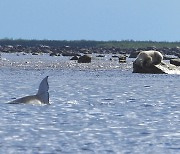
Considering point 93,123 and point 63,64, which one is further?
point 63,64

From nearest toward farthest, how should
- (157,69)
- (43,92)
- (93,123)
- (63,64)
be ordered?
(93,123)
(43,92)
(157,69)
(63,64)

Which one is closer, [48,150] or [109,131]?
[48,150]

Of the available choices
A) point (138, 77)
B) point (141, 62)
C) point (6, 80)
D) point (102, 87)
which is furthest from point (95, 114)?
point (141, 62)

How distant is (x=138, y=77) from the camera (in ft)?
189

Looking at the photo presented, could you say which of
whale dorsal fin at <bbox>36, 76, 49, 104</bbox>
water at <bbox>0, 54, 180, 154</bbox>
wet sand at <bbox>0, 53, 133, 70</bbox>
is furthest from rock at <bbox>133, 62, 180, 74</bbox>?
whale dorsal fin at <bbox>36, 76, 49, 104</bbox>

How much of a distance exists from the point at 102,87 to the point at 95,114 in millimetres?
17692

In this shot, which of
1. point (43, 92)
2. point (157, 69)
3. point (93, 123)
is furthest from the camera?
point (157, 69)

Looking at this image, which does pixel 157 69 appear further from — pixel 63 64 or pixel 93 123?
pixel 93 123

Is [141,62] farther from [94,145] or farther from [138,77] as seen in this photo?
[94,145]

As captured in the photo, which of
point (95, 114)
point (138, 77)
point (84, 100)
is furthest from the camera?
point (138, 77)

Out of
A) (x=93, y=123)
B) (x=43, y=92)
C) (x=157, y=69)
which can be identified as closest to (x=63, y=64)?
(x=157, y=69)

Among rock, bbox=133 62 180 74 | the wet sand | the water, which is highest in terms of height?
the water

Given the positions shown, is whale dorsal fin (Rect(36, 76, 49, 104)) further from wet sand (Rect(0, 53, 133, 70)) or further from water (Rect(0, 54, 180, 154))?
wet sand (Rect(0, 53, 133, 70))

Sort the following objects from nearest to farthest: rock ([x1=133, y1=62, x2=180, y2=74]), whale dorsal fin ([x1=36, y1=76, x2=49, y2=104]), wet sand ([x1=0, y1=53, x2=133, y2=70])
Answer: whale dorsal fin ([x1=36, y1=76, x2=49, y2=104])
rock ([x1=133, y1=62, x2=180, y2=74])
wet sand ([x1=0, y1=53, x2=133, y2=70])
